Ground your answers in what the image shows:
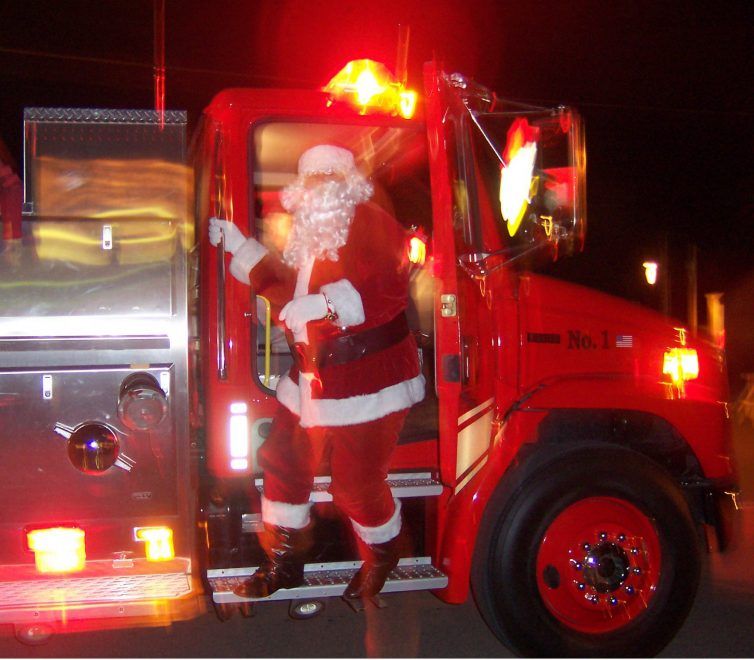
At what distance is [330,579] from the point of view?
3342mm

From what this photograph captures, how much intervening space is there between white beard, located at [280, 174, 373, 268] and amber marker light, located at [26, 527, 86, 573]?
144 centimetres

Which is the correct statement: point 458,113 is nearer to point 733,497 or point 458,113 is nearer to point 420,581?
point 420,581

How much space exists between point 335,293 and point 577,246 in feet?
3.36

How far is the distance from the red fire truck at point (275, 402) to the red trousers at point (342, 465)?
13cm

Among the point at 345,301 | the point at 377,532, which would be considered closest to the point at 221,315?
the point at 345,301

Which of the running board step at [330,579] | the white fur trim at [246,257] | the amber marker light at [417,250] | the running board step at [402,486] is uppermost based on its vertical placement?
the amber marker light at [417,250]

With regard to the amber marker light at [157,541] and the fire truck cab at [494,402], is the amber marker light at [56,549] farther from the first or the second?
the fire truck cab at [494,402]

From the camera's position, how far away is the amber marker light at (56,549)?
3203 mm

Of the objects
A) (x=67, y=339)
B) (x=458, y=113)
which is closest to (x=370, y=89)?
(x=458, y=113)

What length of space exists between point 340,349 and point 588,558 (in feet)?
4.70

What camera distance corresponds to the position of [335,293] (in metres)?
3.18

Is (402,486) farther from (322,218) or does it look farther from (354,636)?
(322,218)

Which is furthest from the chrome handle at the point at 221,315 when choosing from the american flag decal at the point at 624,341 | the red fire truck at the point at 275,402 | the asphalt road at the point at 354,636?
the american flag decal at the point at 624,341

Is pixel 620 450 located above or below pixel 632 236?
below
